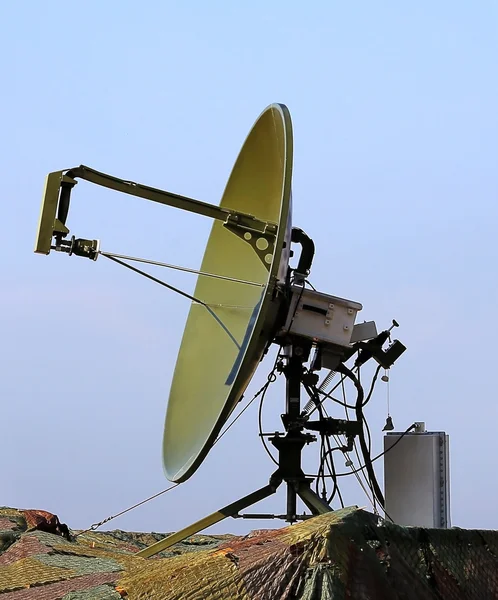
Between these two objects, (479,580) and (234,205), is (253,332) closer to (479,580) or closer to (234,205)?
(234,205)

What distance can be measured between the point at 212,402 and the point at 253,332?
1.60m

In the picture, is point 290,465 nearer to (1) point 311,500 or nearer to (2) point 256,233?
(1) point 311,500

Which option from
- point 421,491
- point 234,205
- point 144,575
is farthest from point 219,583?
point 234,205

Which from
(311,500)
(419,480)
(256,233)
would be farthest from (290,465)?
(256,233)

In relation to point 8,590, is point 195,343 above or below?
above

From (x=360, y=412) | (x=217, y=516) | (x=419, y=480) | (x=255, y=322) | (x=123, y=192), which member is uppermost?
(x=123, y=192)

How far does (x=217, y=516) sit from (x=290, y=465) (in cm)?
73

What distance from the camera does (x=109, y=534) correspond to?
8.95m

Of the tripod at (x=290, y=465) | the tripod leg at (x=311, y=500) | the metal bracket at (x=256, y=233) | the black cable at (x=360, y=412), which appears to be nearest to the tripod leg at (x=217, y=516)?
the tripod at (x=290, y=465)

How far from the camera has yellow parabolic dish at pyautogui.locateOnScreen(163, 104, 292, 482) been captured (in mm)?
6754

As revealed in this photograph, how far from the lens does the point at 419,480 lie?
8258 millimetres

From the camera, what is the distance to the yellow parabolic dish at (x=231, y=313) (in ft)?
22.2

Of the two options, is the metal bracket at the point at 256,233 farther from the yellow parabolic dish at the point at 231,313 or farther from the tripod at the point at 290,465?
the tripod at the point at 290,465

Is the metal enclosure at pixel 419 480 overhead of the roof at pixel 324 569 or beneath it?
overhead
